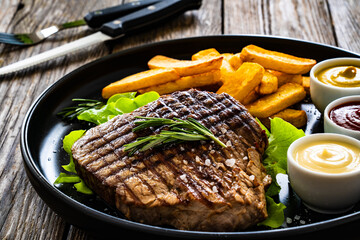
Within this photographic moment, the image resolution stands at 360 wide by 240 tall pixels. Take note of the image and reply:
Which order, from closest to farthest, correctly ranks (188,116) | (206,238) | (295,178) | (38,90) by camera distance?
1. (206,238)
2. (295,178)
3. (188,116)
4. (38,90)

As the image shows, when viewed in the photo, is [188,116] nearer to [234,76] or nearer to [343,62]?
[234,76]

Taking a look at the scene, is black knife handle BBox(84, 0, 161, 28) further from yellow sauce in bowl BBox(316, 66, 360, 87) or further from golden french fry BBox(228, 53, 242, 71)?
yellow sauce in bowl BBox(316, 66, 360, 87)

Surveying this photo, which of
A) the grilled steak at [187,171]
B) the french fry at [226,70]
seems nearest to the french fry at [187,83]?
the french fry at [226,70]

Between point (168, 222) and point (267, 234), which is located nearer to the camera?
point (267, 234)

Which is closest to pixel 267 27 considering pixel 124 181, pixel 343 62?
pixel 343 62

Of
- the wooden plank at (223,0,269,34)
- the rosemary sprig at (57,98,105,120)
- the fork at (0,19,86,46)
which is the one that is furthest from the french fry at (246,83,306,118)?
the fork at (0,19,86,46)

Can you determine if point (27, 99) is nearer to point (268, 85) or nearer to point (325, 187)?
point (268, 85)

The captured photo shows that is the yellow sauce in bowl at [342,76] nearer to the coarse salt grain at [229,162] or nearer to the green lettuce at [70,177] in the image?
the coarse salt grain at [229,162]
